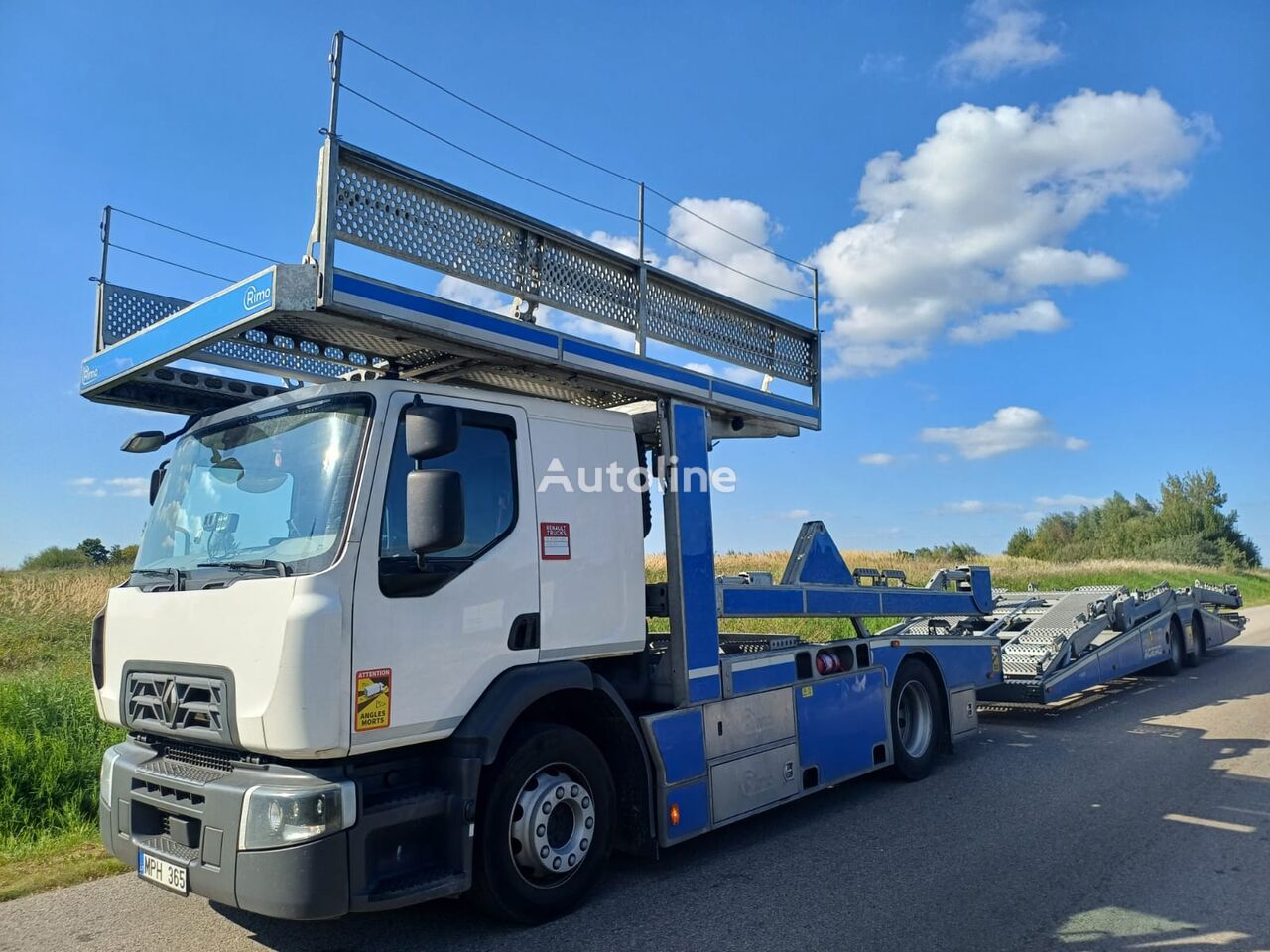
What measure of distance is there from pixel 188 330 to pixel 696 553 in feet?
10.3

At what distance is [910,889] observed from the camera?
4.74 metres

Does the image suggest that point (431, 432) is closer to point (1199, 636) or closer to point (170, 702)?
point (170, 702)

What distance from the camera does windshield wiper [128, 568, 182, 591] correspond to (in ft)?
13.8

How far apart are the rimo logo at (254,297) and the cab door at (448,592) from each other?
0.71m

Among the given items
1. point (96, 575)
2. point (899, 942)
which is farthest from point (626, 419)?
point (96, 575)

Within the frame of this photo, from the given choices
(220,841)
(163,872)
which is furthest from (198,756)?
(220,841)

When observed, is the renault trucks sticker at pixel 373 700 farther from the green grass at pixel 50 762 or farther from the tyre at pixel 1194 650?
the tyre at pixel 1194 650

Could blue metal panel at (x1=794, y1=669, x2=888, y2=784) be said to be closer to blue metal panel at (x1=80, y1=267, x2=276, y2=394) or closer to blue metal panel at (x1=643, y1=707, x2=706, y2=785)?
blue metal panel at (x1=643, y1=707, x2=706, y2=785)

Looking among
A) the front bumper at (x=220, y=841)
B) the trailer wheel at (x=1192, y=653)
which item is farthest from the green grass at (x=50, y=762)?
the trailer wheel at (x=1192, y=653)

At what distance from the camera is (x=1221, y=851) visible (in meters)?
5.27

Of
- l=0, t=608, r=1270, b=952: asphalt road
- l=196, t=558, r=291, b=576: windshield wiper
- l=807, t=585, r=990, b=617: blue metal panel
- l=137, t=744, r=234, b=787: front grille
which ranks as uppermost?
l=196, t=558, r=291, b=576: windshield wiper

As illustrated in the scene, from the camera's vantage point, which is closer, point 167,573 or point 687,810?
point 167,573

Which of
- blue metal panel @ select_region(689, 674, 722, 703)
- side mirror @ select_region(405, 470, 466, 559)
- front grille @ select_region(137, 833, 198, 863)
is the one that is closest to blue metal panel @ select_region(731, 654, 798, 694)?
blue metal panel @ select_region(689, 674, 722, 703)

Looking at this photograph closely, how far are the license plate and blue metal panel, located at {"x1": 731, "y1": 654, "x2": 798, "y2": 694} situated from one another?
3191 mm
